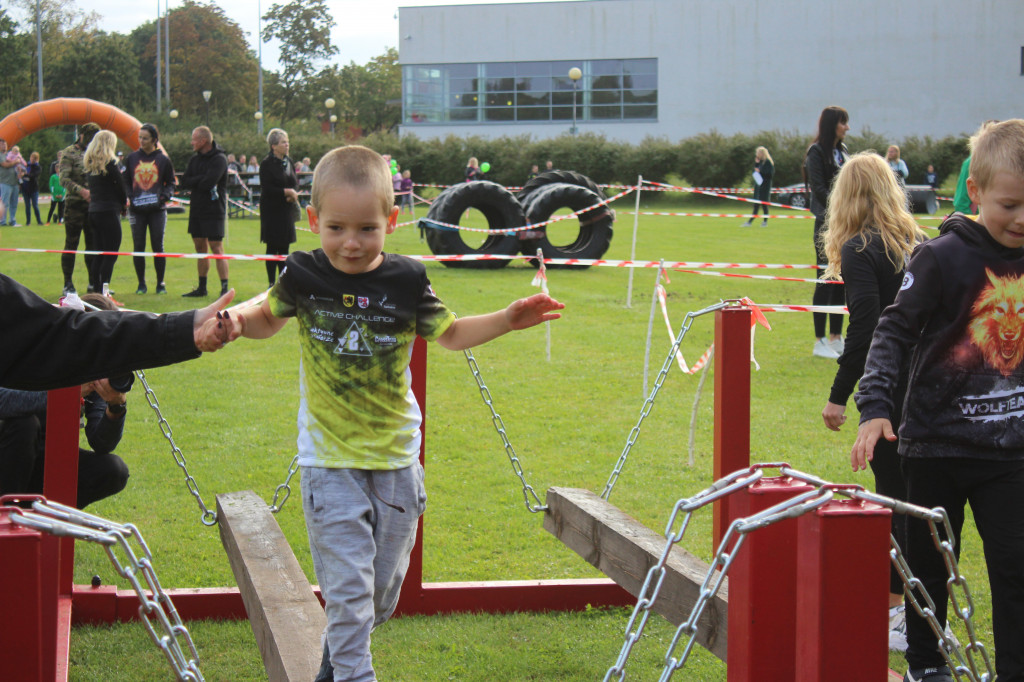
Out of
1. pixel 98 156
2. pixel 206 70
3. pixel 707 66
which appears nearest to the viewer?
pixel 98 156

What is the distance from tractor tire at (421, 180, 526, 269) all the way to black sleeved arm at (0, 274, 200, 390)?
13.9 meters

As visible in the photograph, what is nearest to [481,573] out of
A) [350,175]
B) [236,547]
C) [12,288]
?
[236,547]

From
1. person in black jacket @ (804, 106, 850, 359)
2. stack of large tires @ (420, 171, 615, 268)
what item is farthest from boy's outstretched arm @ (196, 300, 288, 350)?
stack of large tires @ (420, 171, 615, 268)

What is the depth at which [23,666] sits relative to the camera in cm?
181

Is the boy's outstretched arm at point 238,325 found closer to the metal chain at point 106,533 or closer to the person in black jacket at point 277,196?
the metal chain at point 106,533

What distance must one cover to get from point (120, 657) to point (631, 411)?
15.8 ft

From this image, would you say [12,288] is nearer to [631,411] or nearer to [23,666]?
[23,666]

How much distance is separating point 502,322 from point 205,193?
1067 centimetres

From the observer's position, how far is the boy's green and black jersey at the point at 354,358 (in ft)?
10.1

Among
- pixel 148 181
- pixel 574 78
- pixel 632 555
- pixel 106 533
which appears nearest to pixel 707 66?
pixel 574 78

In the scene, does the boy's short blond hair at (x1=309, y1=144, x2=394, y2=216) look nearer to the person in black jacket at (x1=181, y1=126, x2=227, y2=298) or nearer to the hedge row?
the person in black jacket at (x1=181, y1=126, x2=227, y2=298)

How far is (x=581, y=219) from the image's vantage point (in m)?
18.6

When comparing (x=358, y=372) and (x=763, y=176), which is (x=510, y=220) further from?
(x=358, y=372)

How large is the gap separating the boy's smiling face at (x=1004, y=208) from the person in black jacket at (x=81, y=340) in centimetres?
238
